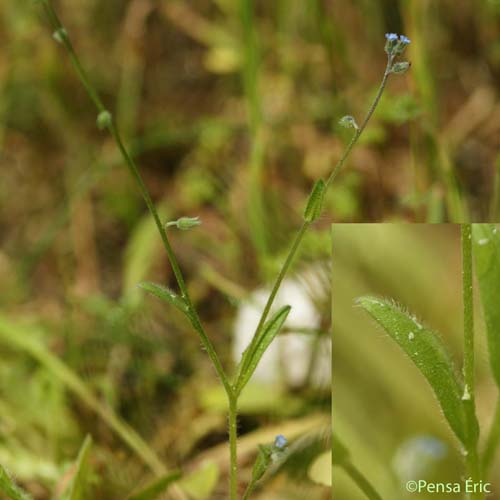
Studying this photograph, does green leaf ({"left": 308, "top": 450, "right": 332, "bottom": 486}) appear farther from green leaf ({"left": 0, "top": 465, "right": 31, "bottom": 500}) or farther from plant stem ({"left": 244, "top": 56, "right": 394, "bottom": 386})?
green leaf ({"left": 0, "top": 465, "right": 31, "bottom": 500})

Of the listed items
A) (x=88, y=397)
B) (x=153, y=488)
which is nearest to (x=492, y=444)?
(x=153, y=488)

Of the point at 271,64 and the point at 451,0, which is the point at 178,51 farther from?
the point at 451,0

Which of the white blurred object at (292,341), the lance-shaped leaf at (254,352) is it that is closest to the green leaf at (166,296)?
the lance-shaped leaf at (254,352)

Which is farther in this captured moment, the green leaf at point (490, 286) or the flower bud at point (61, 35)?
the flower bud at point (61, 35)

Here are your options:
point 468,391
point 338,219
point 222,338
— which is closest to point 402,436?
point 468,391

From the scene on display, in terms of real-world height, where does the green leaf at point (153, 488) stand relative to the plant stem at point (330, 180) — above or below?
below

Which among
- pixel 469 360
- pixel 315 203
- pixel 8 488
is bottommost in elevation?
pixel 8 488

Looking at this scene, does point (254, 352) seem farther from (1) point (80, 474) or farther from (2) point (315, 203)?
(1) point (80, 474)

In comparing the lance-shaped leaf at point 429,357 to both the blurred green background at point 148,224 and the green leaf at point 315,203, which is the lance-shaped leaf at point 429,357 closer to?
the green leaf at point 315,203
